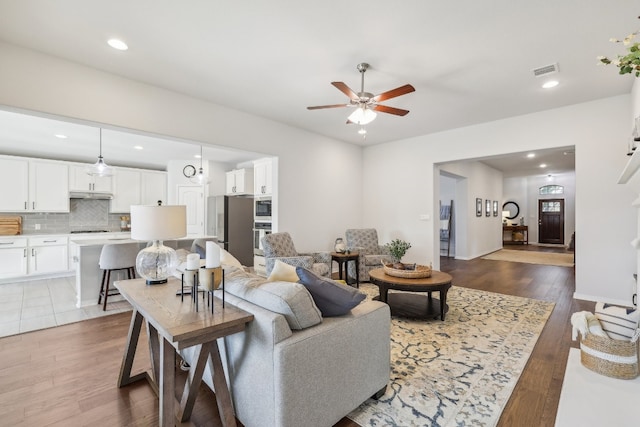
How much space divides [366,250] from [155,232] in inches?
162

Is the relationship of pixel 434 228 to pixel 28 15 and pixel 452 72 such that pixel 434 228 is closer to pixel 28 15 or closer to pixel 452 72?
pixel 452 72

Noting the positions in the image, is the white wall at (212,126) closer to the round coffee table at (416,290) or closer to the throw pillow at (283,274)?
the round coffee table at (416,290)

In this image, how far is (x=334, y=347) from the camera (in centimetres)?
→ 170

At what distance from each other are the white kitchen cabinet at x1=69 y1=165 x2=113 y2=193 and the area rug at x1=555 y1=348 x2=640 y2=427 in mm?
8318

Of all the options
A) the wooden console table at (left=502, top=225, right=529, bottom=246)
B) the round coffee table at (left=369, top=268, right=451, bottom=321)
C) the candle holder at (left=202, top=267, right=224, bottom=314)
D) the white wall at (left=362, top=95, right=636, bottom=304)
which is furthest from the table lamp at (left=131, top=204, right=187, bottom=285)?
the wooden console table at (left=502, top=225, right=529, bottom=246)

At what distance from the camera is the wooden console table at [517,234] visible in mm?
11461

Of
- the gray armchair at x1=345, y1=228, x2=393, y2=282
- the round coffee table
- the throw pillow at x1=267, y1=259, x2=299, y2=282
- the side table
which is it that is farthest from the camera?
the gray armchair at x1=345, y1=228, x2=393, y2=282

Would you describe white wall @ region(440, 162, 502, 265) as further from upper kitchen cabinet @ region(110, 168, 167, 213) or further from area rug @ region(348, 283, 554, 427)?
upper kitchen cabinet @ region(110, 168, 167, 213)

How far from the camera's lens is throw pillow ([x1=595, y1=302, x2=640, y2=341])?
→ 2.25 m

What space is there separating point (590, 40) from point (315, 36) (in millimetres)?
2549

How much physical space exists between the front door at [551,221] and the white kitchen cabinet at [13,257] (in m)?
16.0

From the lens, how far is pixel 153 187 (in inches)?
295

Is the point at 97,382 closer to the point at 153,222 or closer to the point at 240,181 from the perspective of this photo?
the point at 153,222

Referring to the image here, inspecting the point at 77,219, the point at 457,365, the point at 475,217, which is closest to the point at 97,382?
the point at 457,365
